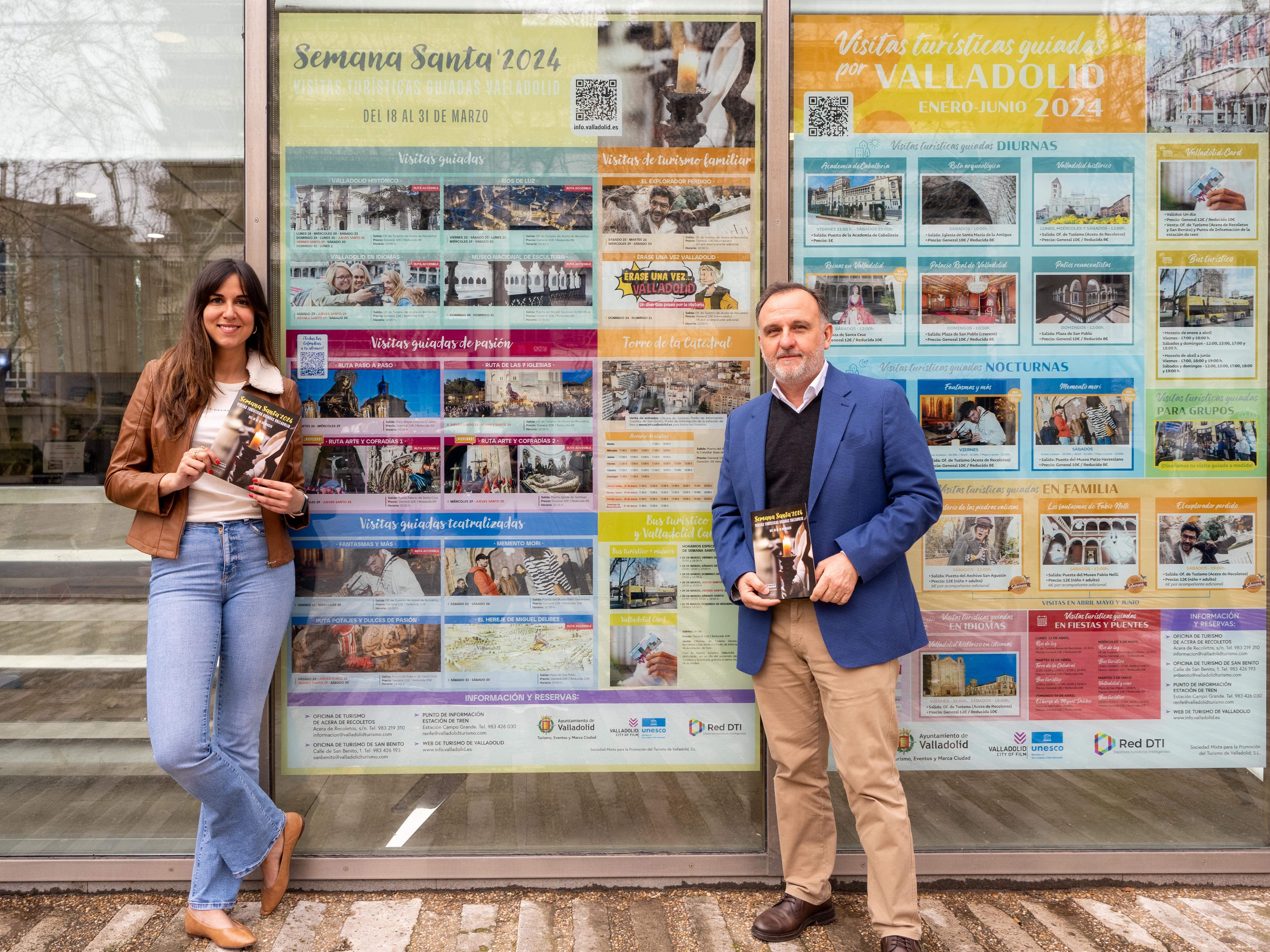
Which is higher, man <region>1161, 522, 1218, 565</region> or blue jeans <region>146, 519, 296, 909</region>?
man <region>1161, 522, 1218, 565</region>

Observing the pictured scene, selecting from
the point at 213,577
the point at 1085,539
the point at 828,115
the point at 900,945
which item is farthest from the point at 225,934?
the point at 828,115

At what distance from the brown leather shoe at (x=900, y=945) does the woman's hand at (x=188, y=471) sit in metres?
2.71

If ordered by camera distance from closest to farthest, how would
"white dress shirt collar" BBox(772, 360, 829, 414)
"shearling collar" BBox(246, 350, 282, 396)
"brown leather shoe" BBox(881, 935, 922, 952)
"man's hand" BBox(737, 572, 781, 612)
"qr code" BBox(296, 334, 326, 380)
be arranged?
1. "brown leather shoe" BBox(881, 935, 922, 952)
2. "man's hand" BBox(737, 572, 781, 612)
3. "white dress shirt collar" BBox(772, 360, 829, 414)
4. "shearling collar" BBox(246, 350, 282, 396)
5. "qr code" BBox(296, 334, 326, 380)

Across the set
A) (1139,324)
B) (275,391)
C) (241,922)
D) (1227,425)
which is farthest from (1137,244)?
(241,922)

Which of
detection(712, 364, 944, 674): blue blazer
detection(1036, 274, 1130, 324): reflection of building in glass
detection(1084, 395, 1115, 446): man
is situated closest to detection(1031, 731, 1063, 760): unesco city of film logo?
detection(712, 364, 944, 674): blue blazer

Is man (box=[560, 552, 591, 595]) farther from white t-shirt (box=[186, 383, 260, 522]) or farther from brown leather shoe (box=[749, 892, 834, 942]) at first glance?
brown leather shoe (box=[749, 892, 834, 942])

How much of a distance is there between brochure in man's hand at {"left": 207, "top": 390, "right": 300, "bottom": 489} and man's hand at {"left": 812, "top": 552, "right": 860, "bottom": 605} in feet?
6.21

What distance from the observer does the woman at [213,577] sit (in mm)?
2744

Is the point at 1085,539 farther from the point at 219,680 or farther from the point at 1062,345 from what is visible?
the point at 219,680

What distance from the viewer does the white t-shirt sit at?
2840mm

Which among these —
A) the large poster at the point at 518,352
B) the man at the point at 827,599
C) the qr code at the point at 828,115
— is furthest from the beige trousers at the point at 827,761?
the qr code at the point at 828,115

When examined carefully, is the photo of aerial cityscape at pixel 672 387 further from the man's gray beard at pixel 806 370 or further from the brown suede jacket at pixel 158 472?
the brown suede jacket at pixel 158 472

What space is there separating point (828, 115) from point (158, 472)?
294cm

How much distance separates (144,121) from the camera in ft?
11.0
